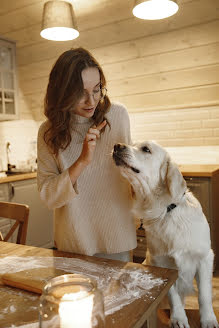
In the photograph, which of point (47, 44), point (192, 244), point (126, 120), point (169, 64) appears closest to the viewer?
point (192, 244)

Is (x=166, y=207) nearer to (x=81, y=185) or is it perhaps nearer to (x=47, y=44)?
(x=81, y=185)

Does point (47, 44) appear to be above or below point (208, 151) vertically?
above

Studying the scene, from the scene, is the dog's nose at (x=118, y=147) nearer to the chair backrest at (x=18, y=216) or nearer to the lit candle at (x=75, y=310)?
the chair backrest at (x=18, y=216)

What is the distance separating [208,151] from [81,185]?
223cm

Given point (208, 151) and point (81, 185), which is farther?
point (208, 151)

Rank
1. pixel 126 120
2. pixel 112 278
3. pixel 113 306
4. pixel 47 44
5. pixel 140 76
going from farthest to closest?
pixel 47 44 → pixel 140 76 → pixel 126 120 → pixel 112 278 → pixel 113 306

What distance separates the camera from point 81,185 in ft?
4.51

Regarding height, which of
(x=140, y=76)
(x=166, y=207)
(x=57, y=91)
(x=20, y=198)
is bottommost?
(x=20, y=198)

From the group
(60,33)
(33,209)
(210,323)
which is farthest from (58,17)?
(210,323)

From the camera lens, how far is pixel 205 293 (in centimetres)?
133

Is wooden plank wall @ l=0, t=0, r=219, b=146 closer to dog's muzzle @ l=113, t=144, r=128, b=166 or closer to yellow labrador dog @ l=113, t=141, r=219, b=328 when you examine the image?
yellow labrador dog @ l=113, t=141, r=219, b=328

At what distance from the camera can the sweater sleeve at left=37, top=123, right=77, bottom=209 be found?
1218mm

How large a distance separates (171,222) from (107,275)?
46 centimetres

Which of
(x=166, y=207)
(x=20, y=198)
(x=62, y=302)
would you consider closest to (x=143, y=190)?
(x=166, y=207)
